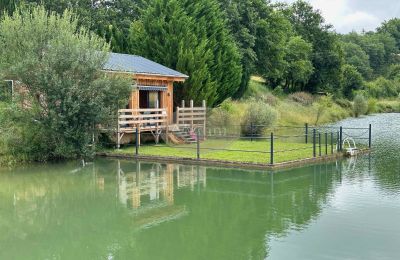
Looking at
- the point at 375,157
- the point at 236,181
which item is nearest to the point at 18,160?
the point at 236,181

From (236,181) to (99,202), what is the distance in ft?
14.8

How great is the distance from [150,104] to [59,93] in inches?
302

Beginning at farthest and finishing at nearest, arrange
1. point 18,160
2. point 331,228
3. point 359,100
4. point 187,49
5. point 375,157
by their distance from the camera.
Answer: point 359,100, point 187,49, point 375,157, point 18,160, point 331,228

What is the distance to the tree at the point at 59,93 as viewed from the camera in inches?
698

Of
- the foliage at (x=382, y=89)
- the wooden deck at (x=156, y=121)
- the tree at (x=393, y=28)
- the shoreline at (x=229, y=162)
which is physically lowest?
the shoreline at (x=229, y=162)

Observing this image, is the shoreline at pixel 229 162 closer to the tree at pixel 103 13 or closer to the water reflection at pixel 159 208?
the water reflection at pixel 159 208

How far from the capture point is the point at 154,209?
12.0 meters

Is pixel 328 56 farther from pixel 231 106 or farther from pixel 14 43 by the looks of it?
pixel 14 43

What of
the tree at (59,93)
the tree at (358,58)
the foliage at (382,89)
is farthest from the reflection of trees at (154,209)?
the tree at (358,58)

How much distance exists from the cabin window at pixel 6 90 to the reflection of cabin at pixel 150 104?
363cm

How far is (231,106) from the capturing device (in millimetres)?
34250

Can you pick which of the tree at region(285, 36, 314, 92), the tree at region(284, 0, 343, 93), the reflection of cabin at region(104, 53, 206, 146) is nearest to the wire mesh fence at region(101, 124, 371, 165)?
the reflection of cabin at region(104, 53, 206, 146)

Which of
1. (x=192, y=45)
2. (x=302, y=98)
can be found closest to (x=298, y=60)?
(x=302, y=98)

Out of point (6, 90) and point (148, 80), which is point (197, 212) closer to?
point (6, 90)
